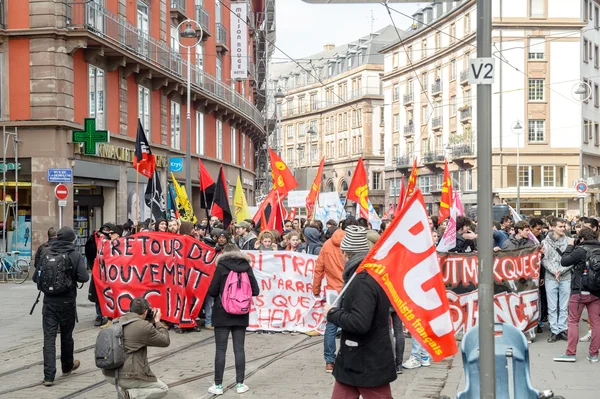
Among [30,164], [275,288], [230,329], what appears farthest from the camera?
[30,164]

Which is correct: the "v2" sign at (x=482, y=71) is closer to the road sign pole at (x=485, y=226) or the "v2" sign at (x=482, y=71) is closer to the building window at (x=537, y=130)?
the road sign pole at (x=485, y=226)

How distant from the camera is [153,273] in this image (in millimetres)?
12852

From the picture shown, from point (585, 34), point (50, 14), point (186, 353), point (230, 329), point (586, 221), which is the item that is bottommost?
point (186, 353)

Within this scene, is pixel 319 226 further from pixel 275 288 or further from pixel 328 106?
pixel 328 106

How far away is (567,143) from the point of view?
56.2m

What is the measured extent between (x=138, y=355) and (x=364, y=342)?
8.11ft

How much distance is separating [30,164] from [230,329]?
53.0ft

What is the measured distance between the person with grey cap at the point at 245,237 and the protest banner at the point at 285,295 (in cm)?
91

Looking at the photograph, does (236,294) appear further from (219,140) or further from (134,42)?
(219,140)

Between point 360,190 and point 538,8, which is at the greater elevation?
point 538,8

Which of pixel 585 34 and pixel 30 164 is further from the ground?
pixel 585 34

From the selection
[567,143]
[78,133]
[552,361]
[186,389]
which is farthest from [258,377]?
[567,143]

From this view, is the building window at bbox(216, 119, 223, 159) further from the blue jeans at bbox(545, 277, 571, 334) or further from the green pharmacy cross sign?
the blue jeans at bbox(545, 277, 571, 334)

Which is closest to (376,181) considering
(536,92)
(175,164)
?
(536,92)
